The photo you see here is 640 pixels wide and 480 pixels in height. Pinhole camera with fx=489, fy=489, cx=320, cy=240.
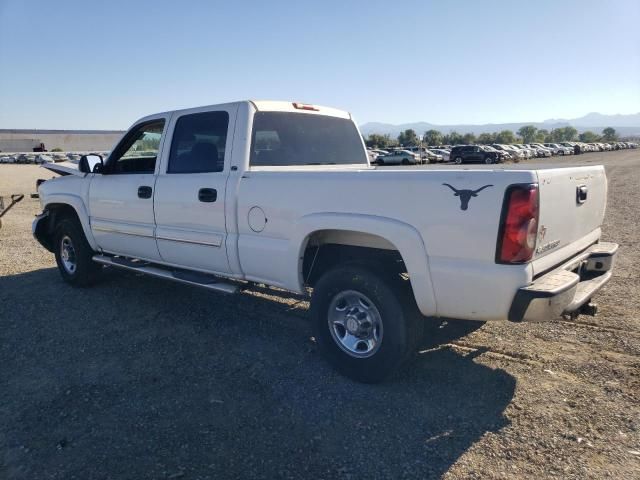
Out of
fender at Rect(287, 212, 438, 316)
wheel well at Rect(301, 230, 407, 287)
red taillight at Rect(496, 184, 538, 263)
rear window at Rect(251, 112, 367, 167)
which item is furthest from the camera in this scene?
rear window at Rect(251, 112, 367, 167)

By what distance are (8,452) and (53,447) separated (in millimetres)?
252

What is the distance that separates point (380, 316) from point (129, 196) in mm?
3160

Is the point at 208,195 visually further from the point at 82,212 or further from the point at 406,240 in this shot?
the point at 82,212

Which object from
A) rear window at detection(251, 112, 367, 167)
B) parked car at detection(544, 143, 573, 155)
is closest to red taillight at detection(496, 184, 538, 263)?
rear window at detection(251, 112, 367, 167)

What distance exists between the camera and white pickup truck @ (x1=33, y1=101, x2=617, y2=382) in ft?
9.59

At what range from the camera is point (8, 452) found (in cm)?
293

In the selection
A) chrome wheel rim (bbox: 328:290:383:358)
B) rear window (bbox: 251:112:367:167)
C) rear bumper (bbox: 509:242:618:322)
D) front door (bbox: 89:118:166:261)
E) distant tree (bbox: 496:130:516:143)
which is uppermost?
distant tree (bbox: 496:130:516:143)

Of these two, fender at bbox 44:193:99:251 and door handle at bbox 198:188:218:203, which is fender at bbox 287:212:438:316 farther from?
fender at bbox 44:193:99:251

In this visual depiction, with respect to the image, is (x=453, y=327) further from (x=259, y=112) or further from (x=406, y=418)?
(x=259, y=112)

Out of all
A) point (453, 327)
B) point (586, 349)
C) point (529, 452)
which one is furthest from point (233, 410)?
point (586, 349)

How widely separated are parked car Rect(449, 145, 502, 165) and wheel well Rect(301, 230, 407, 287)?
38742 mm

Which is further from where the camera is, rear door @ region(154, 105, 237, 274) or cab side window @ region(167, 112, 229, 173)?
cab side window @ region(167, 112, 229, 173)

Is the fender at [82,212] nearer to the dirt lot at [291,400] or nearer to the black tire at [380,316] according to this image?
the dirt lot at [291,400]

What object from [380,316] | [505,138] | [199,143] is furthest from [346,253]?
[505,138]
